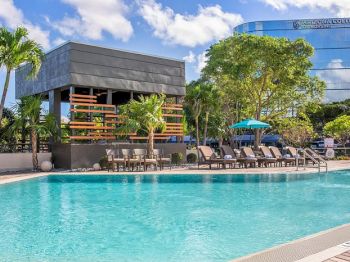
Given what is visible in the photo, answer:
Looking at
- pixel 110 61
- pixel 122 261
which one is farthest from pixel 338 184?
pixel 110 61

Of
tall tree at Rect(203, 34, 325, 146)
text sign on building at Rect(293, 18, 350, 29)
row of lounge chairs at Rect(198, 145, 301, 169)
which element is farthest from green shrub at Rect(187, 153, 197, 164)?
text sign on building at Rect(293, 18, 350, 29)

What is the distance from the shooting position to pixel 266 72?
22.2 meters

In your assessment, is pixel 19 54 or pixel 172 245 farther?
pixel 19 54

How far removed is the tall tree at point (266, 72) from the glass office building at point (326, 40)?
3603 cm

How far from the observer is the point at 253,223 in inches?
259

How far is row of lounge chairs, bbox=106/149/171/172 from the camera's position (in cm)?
1543

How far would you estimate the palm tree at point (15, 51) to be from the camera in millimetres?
15172

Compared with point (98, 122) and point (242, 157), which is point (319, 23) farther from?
point (98, 122)

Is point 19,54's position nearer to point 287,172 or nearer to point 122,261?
point 287,172

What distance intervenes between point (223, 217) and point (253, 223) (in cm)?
70

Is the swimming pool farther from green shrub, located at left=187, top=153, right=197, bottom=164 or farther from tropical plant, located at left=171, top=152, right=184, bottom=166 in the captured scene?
green shrub, located at left=187, top=153, right=197, bottom=164

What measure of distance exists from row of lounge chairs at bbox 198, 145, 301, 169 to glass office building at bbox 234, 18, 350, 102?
43185 mm

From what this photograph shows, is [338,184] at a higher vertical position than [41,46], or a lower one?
lower

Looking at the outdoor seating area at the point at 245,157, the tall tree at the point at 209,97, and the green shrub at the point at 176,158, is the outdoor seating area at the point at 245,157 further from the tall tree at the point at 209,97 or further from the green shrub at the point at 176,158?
the tall tree at the point at 209,97
